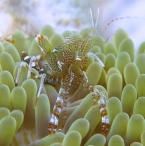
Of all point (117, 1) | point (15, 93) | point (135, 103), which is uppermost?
point (117, 1)

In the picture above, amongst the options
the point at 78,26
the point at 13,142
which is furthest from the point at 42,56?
the point at 78,26

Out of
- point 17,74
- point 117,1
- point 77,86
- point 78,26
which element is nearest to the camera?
point 17,74

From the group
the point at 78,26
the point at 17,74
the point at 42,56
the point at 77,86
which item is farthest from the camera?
the point at 78,26

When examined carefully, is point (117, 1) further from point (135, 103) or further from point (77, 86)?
point (135, 103)

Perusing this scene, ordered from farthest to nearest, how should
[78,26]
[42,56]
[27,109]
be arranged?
1. [78,26]
2. [42,56]
3. [27,109]

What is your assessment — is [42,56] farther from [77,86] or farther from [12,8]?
[12,8]

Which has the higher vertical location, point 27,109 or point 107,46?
point 107,46

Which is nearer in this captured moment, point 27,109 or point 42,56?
point 27,109

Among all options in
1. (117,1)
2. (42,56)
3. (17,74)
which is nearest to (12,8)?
(117,1)

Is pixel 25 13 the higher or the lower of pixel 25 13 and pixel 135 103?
the higher
